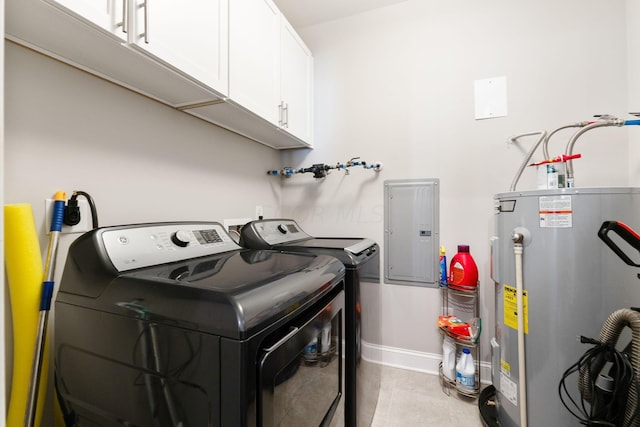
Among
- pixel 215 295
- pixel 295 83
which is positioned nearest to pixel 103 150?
pixel 215 295

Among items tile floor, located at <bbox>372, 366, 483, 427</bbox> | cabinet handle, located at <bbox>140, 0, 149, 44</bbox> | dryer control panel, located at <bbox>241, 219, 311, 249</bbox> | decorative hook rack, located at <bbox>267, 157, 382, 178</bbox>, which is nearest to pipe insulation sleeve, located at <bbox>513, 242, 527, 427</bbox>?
tile floor, located at <bbox>372, 366, 483, 427</bbox>

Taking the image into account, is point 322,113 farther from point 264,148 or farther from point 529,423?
point 529,423

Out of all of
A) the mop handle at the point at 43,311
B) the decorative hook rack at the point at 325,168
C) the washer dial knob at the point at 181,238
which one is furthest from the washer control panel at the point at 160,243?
the decorative hook rack at the point at 325,168

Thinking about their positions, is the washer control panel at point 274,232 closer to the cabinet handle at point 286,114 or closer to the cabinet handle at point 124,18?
the cabinet handle at point 286,114

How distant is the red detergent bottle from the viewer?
5.65ft

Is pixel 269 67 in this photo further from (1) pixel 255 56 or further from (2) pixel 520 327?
(2) pixel 520 327

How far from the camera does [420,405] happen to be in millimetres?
1580

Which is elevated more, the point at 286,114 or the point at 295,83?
the point at 295,83

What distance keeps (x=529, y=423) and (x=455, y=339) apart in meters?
0.50

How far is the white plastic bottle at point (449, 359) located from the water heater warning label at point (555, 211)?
989mm

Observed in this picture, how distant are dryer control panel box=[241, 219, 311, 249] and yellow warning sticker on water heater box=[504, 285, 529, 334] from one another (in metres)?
Result: 1.18

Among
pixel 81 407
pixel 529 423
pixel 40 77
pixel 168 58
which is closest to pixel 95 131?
pixel 40 77

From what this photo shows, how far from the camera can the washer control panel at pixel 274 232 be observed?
4.84 ft

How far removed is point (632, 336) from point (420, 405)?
1.08m
